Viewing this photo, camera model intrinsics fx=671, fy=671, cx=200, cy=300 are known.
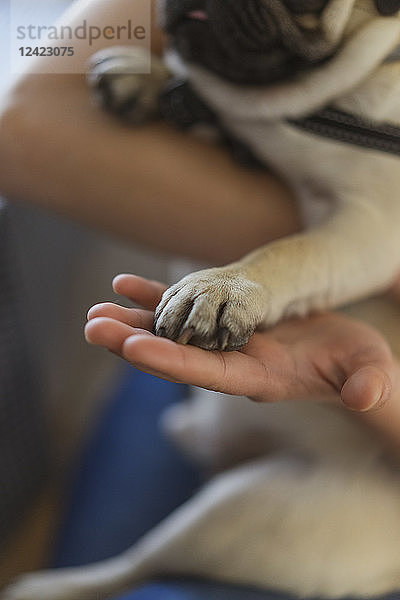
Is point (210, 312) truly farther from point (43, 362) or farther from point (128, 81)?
point (43, 362)

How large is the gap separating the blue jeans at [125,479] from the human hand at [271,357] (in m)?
0.60

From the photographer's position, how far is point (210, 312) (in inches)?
21.9

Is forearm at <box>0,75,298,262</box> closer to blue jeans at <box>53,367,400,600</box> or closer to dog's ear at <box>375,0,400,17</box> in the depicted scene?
dog's ear at <box>375,0,400,17</box>

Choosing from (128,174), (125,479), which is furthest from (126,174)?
(125,479)

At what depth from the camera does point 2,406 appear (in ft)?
3.21

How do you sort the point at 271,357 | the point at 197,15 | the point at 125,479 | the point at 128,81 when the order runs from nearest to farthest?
the point at 271,357
the point at 197,15
the point at 128,81
the point at 125,479

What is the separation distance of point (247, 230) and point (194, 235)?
0.07 metres

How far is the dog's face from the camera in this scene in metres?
0.66

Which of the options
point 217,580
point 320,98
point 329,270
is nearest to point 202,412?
point 217,580

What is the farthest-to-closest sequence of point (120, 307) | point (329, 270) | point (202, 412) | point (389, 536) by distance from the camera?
1. point (202, 412)
2. point (389, 536)
3. point (329, 270)
4. point (120, 307)

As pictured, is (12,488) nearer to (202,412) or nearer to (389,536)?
(202,412)

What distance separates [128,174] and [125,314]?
39 centimetres

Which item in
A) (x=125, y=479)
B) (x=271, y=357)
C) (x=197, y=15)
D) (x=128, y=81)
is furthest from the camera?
(x=125, y=479)

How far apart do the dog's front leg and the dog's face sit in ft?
0.56
